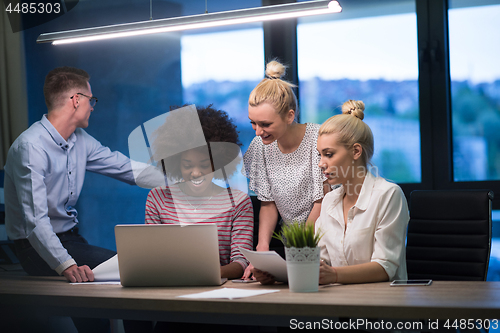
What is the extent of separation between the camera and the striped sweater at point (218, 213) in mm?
1787

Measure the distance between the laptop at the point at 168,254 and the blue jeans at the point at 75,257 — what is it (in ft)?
2.53

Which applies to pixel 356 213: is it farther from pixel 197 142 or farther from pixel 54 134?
pixel 54 134

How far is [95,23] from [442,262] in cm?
254

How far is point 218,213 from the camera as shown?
5.96 ft

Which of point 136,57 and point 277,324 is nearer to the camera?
point 277,324

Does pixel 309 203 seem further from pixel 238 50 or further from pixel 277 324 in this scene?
pixel 238 50

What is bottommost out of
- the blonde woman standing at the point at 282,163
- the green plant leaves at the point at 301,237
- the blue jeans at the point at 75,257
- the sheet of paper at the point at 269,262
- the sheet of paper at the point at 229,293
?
the blue jeans at the point at 75,257

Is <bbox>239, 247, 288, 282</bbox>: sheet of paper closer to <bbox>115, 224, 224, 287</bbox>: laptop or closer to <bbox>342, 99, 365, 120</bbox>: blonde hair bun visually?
<bbox>115, 224, 224, 287</bbox>: laptop

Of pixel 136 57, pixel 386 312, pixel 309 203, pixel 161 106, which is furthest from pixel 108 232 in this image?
pixel 386 312

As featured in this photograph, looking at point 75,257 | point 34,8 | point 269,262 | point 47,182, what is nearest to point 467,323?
point 269,262

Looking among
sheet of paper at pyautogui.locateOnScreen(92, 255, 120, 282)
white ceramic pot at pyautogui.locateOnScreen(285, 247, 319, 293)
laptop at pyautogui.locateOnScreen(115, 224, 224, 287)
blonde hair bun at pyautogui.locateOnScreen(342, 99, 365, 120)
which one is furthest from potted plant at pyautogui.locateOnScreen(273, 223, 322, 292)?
sheet of paper at pyautogui.locateOnScreen(92, 255, 120, 282)

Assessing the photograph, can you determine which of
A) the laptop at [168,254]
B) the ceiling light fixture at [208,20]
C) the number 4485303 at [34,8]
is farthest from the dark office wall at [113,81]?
the laptop at [168,254]

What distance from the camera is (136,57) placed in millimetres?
3014

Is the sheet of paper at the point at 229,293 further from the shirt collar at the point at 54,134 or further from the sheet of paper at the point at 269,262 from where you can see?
the shirt collar at the point at 54,134
